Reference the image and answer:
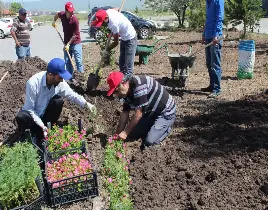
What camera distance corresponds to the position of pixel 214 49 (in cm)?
712

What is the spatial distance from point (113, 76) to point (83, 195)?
4.65ft

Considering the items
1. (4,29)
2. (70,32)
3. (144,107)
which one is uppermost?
(70,32)

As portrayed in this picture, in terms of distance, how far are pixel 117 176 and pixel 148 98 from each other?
137cm

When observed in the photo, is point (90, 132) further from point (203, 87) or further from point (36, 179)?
point (203, 87)

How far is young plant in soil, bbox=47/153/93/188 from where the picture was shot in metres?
3.92

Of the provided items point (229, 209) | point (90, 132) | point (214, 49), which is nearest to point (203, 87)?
point (214, 49)

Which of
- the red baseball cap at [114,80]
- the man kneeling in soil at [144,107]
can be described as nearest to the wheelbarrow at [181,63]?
the man kneeling in soil at [144,107]

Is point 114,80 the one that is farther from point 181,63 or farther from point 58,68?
point 181,63

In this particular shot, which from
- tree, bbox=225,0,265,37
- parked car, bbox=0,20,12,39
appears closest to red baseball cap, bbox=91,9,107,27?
tree, bbox=225,0,265,37

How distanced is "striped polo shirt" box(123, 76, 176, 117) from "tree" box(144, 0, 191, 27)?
1877 centimetres

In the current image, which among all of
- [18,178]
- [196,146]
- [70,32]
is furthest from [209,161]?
[70,32]

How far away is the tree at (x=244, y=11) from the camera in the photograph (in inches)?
585

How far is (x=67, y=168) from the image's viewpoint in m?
4.05

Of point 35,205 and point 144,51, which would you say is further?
point 144,51
